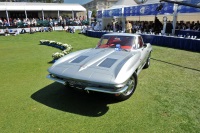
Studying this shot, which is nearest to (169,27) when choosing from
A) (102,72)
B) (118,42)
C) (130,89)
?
(118,42)

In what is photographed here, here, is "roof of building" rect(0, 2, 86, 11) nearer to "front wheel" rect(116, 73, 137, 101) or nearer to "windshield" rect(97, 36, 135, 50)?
"windshield" rect(97, 36, 135, 50)

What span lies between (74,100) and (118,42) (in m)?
2.38

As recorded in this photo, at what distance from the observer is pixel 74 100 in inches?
167

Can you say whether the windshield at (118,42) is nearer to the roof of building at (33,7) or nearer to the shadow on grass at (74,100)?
the shadow on grass at (74,100)

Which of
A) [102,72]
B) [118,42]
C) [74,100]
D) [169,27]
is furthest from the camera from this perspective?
[169,27]

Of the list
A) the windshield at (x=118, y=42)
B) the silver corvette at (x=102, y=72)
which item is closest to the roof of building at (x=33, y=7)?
the windshield at (x=118, y=42)

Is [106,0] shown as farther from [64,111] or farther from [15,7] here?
[64,111]

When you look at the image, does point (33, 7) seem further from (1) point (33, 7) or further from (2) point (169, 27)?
(2) point (169, 27)

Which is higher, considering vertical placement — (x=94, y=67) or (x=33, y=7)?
(x=33, y=7)

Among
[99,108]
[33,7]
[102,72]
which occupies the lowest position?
[99,108]

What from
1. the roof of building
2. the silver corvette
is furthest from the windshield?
the roof of building

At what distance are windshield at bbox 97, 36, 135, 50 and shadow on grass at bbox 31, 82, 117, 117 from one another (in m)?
1.75

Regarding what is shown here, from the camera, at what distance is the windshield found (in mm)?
5209

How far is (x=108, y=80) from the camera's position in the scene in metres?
3.30
